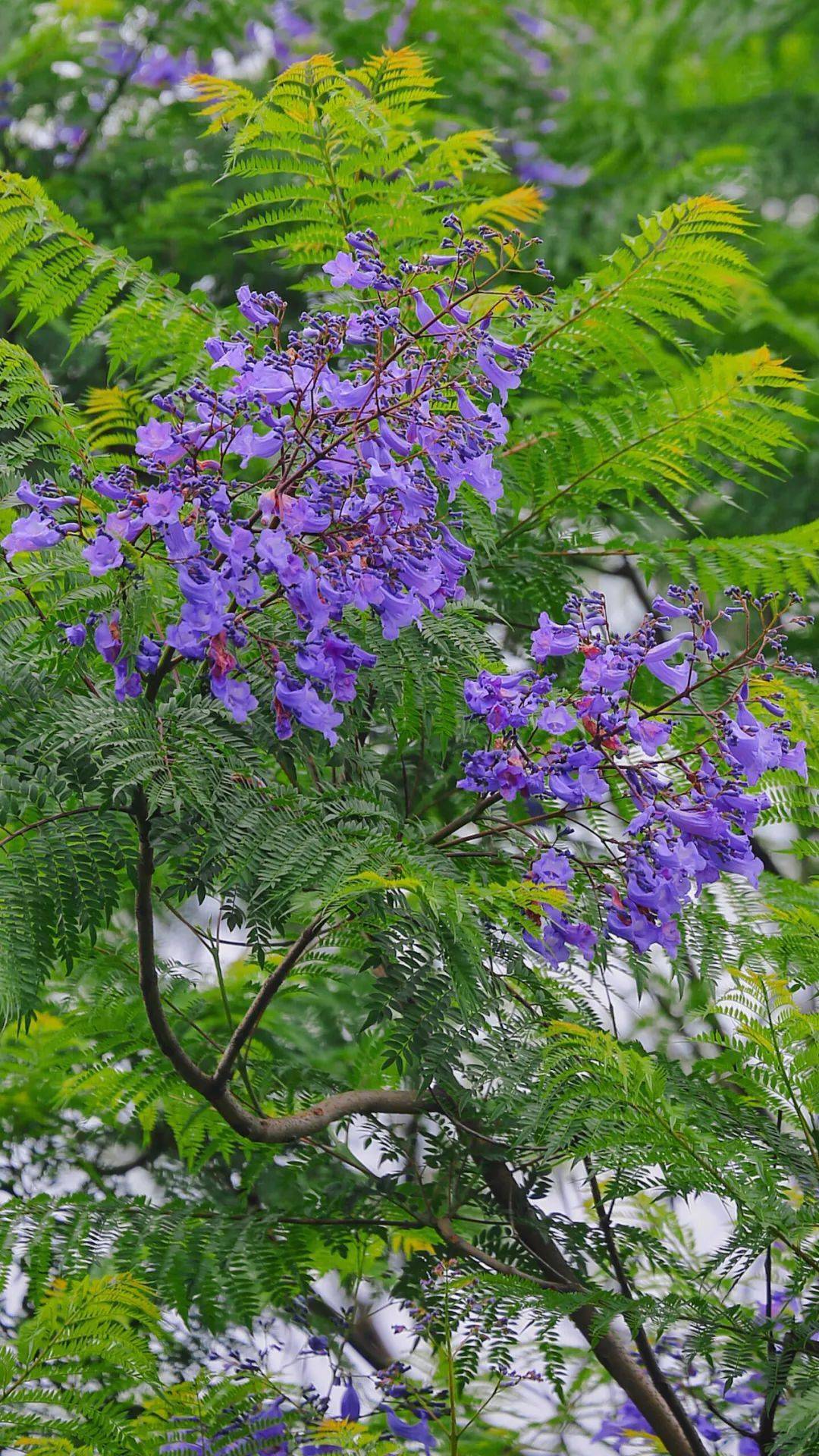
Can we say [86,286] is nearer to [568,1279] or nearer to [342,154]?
[342,154]

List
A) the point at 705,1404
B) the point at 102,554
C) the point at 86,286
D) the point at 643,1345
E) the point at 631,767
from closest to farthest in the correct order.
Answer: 1. the point at 102,554
2. the point at 631,767
3. the point at 643,1345
4. the point at 86,286
5. the point at 705,1404

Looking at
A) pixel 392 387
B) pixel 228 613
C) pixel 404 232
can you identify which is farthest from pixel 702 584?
pixel 228 613

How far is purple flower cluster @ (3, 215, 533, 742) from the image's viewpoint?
2.11 metres

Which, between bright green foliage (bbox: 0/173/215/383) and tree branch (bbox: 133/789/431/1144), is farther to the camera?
bright green foliage (bbox: 0/173/215/383)

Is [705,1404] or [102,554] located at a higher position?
[102,554]

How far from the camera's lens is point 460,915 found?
81.9 inches

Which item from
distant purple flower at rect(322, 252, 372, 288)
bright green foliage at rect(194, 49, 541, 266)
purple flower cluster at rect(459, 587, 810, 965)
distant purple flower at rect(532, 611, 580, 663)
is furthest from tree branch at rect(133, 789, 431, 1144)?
bright green foliage at rect(194, 49, 541, 266)

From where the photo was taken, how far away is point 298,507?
7.00 feet

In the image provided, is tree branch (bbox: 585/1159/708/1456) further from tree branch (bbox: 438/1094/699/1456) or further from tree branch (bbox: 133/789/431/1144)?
tree branch (bbox: 133/789/431/1144)

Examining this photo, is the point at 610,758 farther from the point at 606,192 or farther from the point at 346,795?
the point at 606,192

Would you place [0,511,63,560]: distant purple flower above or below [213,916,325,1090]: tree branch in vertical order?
above

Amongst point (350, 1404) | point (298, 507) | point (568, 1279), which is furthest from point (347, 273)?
point (350, 1404)

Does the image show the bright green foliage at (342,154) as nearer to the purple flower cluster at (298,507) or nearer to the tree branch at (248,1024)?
the purple flower cluster at (298,507)

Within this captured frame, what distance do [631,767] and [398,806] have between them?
0.84m
